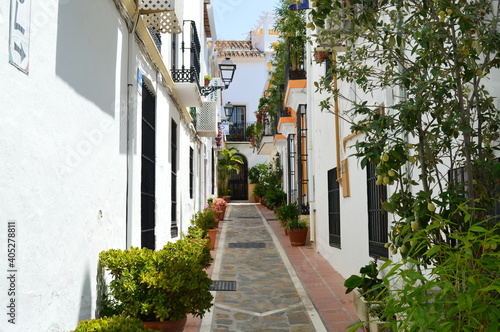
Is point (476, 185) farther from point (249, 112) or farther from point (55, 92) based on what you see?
point (249, 112)

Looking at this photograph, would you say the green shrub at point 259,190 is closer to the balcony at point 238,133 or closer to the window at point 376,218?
the balcony at point 238,133

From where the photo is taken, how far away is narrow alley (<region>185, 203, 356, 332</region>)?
20.6 ft

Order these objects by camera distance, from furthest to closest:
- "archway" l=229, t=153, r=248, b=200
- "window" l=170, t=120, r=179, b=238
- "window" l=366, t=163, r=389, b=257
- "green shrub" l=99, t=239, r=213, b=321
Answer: "archway" l=229, t=153, r=248, b=200, "window" l=170, t=120, r=179, b=238, "window" l=366, t=163, r=389, b=257, "green shrub" l=99, t=239, r=213, b=321

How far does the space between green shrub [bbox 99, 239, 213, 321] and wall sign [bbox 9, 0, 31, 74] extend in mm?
2257

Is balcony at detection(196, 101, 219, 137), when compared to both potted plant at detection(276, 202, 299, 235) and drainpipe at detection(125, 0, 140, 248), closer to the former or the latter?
potted plant at detection(276, 202, 299, 235)

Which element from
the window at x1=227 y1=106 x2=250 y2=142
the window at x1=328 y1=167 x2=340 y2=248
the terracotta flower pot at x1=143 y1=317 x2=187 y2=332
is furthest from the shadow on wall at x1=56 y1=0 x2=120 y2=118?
the window at x1=227 y1=106 x2=250 y2=142

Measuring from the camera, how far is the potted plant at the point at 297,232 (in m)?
12.8

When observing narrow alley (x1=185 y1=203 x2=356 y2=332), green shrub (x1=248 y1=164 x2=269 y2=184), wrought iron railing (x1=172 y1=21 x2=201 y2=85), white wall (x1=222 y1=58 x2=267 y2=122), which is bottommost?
narrow alley (x1=185 y1=203 x2=356 y2=332)

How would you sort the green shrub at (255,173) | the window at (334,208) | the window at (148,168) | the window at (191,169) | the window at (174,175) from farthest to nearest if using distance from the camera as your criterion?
the green shrub at (255,173), the window at (191,169), the window at (174,175), the window at (334,208), the window at (148,168)

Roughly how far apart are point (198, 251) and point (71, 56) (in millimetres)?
3062

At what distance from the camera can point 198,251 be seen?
6.33 m

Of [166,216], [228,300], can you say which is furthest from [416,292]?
[166,216]

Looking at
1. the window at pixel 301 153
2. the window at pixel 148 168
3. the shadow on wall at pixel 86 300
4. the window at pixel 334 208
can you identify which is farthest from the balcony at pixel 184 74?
the shadow on wall at pixel 86 300

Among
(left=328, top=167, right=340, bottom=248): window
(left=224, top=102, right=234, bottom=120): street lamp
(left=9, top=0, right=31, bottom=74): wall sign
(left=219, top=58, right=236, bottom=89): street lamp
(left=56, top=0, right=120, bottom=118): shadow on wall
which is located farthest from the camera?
(left=224, top=102, right=234, bottom=120): street lamp
